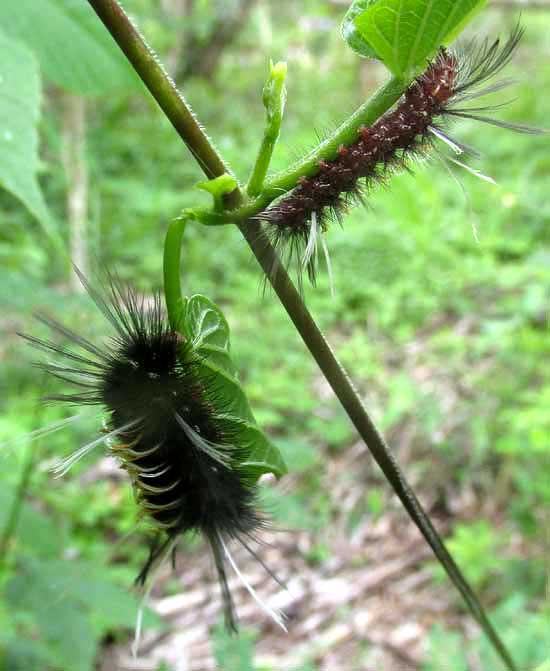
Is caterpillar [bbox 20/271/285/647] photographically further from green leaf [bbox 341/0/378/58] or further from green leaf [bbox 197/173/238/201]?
green leaf [bbox 341/0/378/58]

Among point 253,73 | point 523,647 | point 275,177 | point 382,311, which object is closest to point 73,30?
point 275,177

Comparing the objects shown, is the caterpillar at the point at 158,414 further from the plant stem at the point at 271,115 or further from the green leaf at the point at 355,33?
the green leaf at the point at 355,33

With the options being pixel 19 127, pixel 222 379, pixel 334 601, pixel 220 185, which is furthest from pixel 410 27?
pixel 334 601

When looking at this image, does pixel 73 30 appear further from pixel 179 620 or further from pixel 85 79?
pixel 179 620

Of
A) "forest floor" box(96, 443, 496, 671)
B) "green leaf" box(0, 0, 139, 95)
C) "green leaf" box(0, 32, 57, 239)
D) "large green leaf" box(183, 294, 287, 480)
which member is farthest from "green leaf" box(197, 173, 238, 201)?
"forest floor" box(96, 443, 496, 671)

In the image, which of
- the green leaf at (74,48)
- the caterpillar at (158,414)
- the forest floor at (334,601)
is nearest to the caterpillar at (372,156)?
the caterpillar at (158,414)

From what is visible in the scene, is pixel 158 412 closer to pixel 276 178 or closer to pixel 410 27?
pixel 276 178
